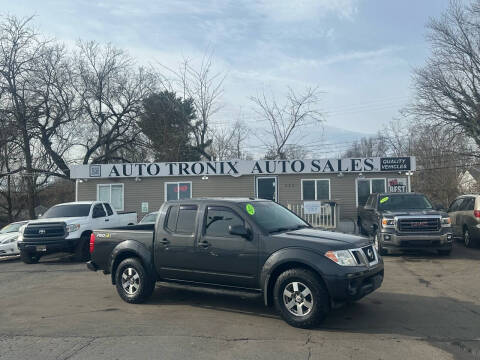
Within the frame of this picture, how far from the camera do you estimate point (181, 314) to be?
6496mm

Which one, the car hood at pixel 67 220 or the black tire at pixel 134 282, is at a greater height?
the car hood at pixel 67 220

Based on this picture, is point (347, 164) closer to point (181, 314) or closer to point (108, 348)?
point (181, 314)

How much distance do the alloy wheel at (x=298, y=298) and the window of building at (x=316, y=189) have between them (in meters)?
14.7

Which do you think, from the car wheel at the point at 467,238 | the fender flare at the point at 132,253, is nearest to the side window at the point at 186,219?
the fender flare at the point at 132,253

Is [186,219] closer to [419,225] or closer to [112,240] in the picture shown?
[112,240]

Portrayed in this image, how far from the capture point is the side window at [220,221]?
645 centimetres

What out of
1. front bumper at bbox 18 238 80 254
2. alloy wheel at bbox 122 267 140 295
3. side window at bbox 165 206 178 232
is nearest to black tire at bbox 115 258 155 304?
alloy wheel at bbox 122 267 140 295

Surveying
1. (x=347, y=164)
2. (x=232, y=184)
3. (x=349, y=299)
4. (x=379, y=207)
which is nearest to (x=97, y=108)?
(x=232, y=184)

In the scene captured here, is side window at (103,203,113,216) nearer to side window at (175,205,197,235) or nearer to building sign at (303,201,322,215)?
building sign at (303,201,322,215)

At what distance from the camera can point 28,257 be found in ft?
43.4

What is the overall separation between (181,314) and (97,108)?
113 feet

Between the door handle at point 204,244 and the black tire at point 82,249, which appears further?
the black tire at point 82,249

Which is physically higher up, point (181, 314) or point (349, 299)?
point (349, 299)

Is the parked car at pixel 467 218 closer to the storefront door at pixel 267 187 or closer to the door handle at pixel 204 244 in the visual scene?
the storefront door at pixel 267 187
